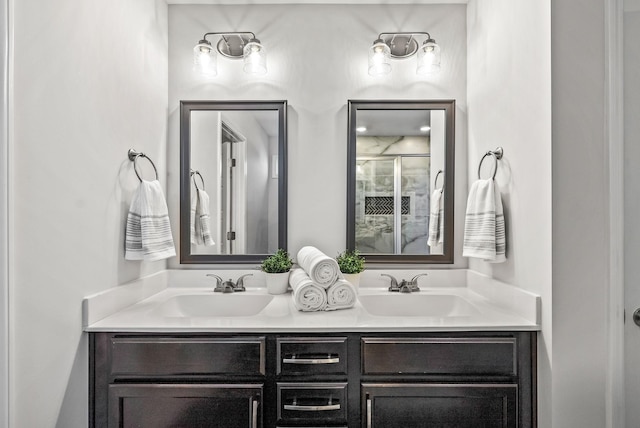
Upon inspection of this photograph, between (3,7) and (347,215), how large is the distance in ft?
5.09

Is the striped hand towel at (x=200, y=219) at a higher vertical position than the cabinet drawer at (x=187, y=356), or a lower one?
higher

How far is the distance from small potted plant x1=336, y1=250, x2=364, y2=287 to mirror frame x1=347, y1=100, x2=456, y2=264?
0.14 meters

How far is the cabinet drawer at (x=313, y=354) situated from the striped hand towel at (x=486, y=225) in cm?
75

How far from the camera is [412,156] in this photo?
6.61 feet

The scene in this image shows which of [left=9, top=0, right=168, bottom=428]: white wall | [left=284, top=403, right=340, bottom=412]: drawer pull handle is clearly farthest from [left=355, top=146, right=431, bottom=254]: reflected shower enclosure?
[left=9, top=0, right=168, bottom=428]: white wall

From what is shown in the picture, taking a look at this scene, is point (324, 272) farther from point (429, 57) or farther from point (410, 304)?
point (429, 57)

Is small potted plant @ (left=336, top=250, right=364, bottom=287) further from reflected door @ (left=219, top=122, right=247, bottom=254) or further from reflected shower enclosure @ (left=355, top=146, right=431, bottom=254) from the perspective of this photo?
reflected door @ (left=219, top=122, right=247, bottom=254)

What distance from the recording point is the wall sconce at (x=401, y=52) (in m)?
1.97

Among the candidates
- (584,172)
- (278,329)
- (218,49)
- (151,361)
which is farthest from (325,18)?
(151,361)

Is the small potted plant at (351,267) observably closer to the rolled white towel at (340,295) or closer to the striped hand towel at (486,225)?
the rolled white towel at (340,295)

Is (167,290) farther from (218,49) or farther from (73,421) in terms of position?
(218,49)

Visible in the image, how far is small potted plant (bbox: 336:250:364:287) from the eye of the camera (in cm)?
187

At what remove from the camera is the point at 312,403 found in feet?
4.51

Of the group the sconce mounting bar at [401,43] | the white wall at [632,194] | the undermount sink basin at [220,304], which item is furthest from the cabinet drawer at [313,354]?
the sconce mounting bar at [401,43]
